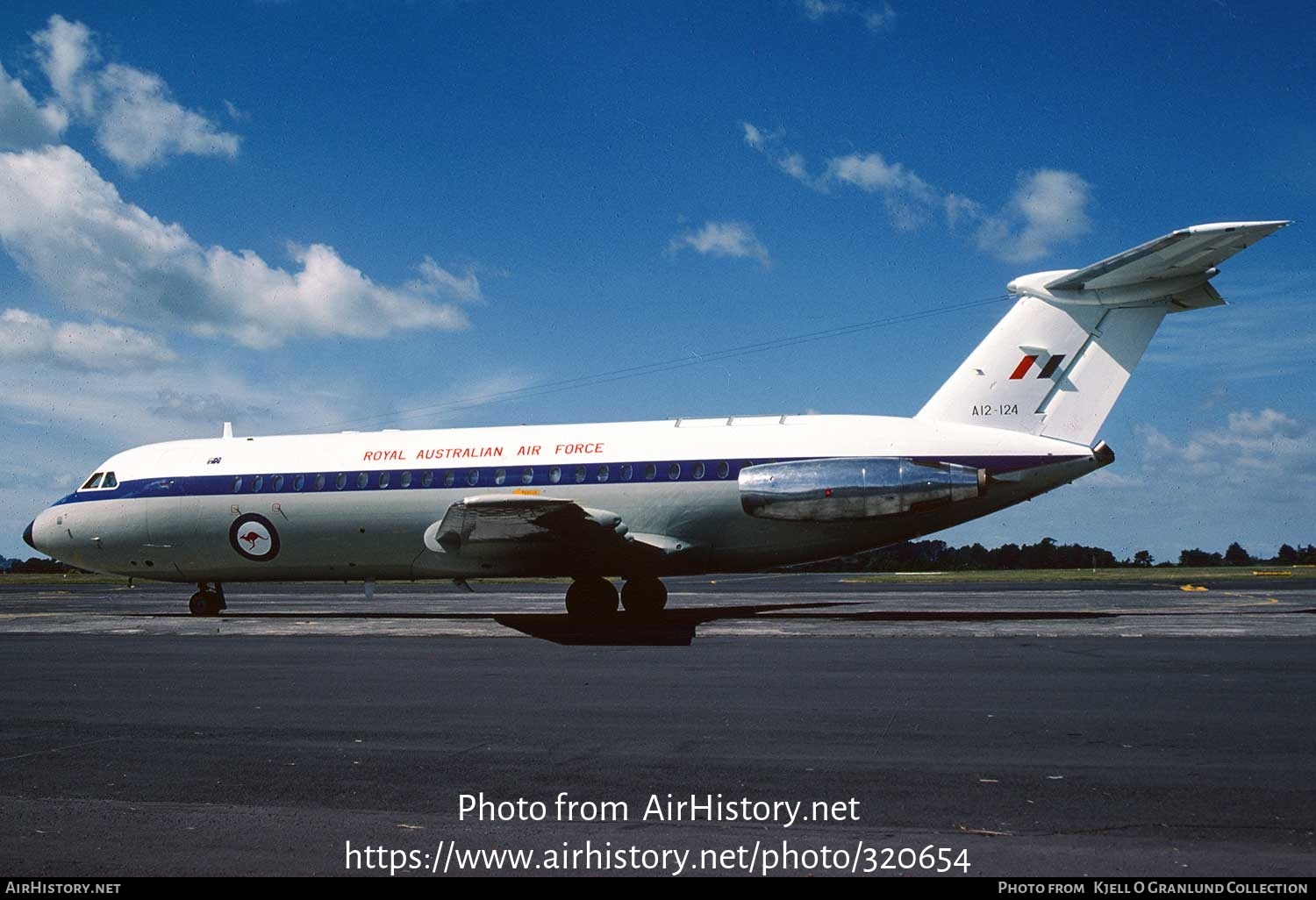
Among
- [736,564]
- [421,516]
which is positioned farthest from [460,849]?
[421,516]

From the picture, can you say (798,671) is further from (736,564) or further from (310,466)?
(310,466)

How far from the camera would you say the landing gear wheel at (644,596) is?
73.3 ft

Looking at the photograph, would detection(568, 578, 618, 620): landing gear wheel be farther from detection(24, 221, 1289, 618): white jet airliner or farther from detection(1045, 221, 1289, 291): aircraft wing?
detection(1045, 221, 1289, 291): aircraft wing

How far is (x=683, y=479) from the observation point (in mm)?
20562

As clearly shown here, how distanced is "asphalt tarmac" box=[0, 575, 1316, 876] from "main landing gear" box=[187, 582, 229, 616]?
8227 mm

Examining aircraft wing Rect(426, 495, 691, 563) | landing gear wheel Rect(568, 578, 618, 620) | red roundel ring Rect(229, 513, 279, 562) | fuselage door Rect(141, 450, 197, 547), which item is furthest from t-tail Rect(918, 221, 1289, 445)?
fuselage door Rect(141, 450, 197, 547)

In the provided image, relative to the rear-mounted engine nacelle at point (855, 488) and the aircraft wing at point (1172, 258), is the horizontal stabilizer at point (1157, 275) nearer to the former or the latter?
the aircraft wing at point (1172, 258)

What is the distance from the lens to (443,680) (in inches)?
488

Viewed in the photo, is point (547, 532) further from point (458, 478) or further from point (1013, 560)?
point (1013, 560)

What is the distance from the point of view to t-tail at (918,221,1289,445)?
1900 cm

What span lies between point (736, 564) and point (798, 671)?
857 centimetres
